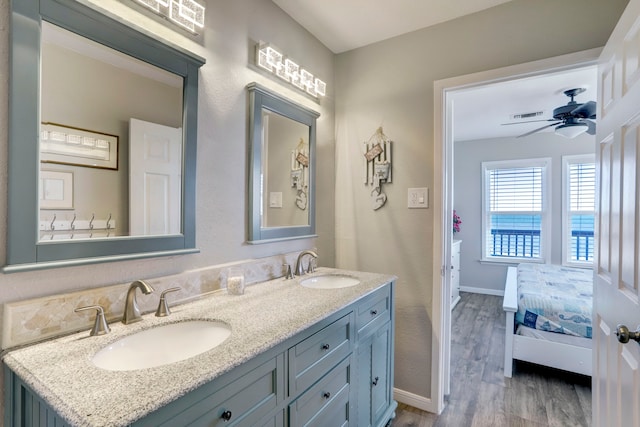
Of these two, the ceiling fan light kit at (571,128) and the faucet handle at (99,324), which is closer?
the faucet handle at (99,324)

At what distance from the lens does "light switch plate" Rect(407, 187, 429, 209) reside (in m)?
2.08

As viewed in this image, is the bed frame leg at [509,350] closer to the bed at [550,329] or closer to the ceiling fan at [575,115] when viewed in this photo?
the bed at [550,329]

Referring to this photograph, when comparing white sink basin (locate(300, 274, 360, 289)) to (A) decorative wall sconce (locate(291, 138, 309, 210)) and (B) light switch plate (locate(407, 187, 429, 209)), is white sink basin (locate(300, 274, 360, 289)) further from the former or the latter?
(B) light switch plate (locate(407, 187, 429, 209))

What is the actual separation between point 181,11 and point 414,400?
251 centimetres

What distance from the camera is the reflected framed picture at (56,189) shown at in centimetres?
99

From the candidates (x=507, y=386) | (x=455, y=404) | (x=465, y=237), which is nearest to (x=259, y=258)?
(x=455, y=404)

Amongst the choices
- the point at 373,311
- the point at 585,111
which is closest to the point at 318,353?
the point at 373,311

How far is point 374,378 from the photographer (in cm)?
171

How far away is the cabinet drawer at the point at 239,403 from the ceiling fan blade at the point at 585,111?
10.9ft

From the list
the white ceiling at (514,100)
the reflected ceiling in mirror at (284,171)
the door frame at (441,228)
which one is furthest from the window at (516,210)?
the reflected ceiling in mirror at (284,171)

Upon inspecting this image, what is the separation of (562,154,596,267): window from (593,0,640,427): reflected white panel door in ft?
12.1

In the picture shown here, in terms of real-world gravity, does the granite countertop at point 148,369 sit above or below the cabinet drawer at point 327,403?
above

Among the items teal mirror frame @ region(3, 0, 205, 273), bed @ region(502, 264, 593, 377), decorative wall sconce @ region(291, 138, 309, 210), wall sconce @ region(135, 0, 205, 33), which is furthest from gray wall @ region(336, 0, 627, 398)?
teal mirror frame @ region(3, 0, 205, 273)

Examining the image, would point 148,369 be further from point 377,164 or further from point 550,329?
point 550,329
